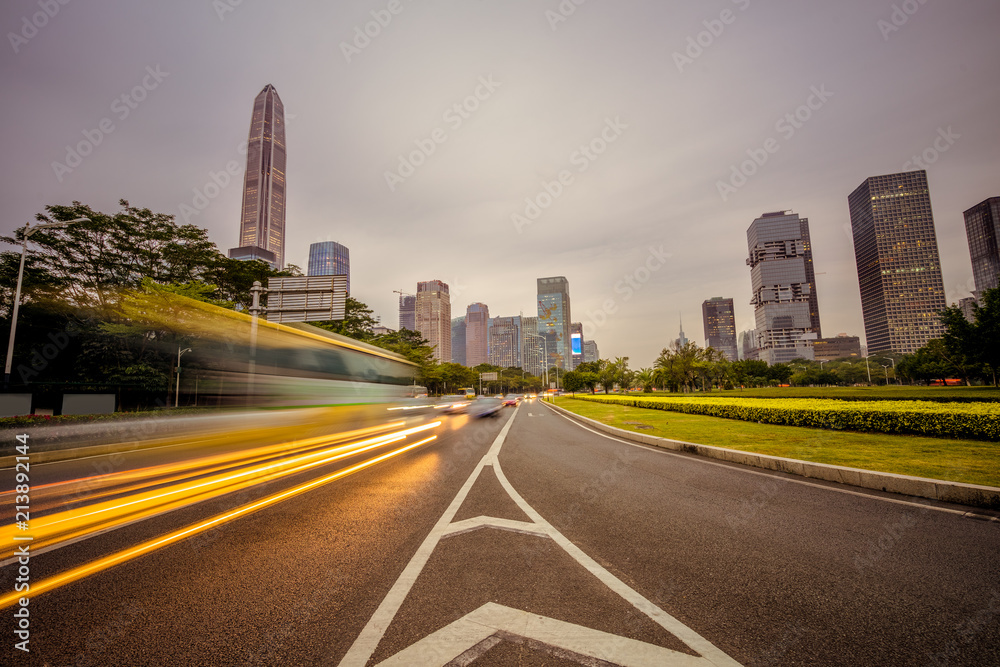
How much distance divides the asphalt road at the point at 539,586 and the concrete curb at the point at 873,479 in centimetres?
50

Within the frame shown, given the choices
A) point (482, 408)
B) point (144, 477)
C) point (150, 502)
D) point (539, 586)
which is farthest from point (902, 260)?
point (144, 477)

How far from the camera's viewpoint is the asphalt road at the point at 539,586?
221cm

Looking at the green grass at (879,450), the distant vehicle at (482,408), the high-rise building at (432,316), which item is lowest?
the distant vehicle at (482,408)

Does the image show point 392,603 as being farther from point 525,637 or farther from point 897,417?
point 897,417

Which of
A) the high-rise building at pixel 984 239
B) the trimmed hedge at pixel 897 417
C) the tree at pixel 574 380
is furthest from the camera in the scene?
the high-rise building at pixel 984 239

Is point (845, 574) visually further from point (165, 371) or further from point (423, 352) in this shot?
point (423, 352)

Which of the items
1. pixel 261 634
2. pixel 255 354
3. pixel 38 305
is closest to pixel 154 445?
pixel 255 354

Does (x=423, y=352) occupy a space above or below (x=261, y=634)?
above

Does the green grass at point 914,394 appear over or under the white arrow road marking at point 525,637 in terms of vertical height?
under

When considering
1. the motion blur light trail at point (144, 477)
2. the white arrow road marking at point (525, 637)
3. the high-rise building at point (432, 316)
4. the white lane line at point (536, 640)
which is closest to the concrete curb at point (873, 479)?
the white arrow road marking at point (525, 637)

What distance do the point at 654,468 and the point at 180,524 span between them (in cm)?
791

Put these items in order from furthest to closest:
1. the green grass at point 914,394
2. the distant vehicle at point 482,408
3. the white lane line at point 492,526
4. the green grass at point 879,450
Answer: the distant vehicle at point 482,408 < the green grass at point 914,394 < the green grass at point 879,450 < the white lane line at point 492,526

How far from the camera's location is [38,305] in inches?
1061

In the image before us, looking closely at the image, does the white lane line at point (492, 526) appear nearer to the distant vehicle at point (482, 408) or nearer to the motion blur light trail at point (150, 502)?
the motion blur light trail at point (150, 502)
